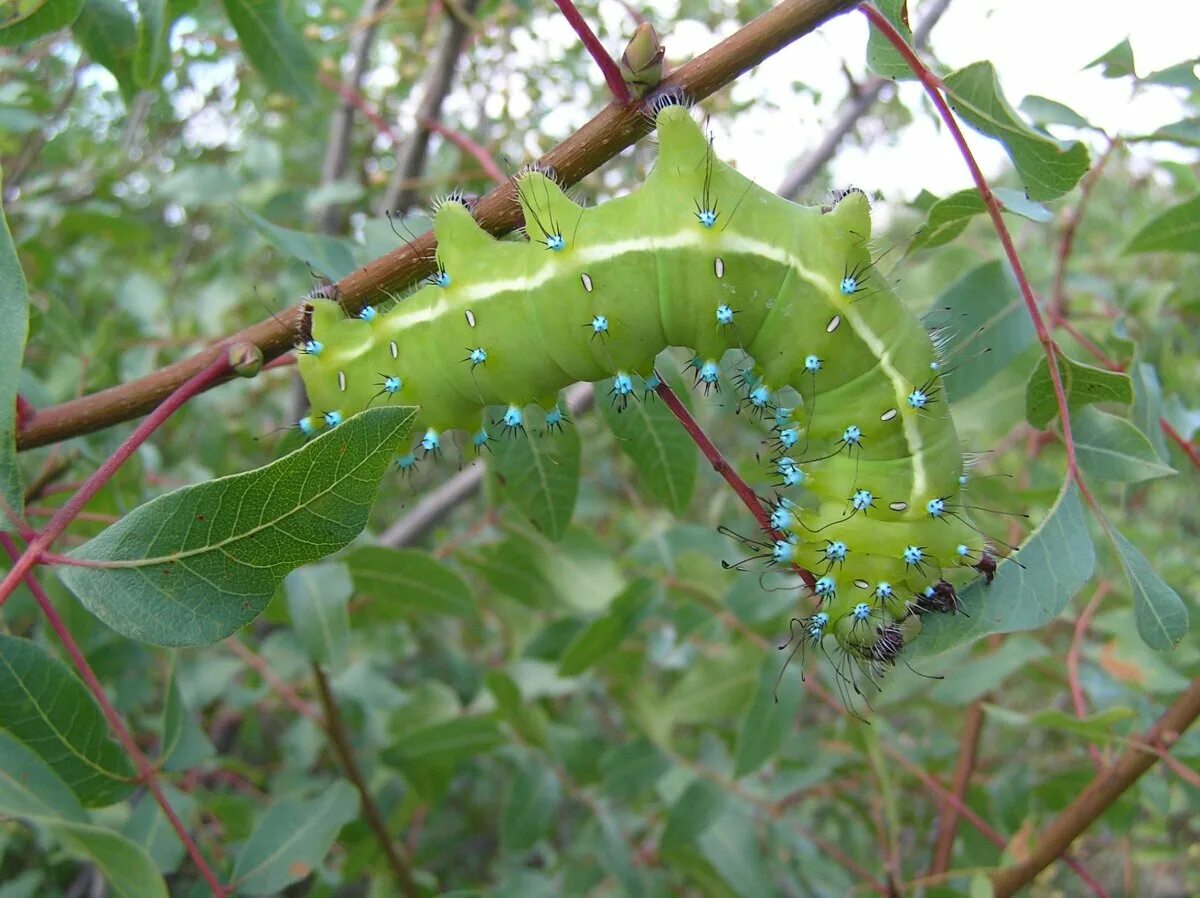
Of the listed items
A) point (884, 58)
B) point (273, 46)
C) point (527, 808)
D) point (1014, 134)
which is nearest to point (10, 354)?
point (273, 46)

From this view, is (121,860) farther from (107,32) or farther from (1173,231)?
(1173,231)

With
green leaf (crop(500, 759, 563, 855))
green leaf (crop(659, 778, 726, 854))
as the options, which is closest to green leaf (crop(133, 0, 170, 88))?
green leaf (crop(500, 759, 563, 855))

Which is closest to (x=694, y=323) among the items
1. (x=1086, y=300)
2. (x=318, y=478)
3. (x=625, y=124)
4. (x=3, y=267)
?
(x=625, y=124)

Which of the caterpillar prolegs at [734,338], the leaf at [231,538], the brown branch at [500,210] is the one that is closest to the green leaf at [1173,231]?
the caterpillar prolegs at [734,338]

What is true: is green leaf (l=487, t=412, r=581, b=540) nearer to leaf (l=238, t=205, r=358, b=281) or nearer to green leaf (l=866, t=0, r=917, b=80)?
leaf (l=238, t=205, r=358, b=281)

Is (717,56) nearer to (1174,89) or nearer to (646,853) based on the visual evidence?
(1174,89)

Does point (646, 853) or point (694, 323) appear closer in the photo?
point (694, 323)
